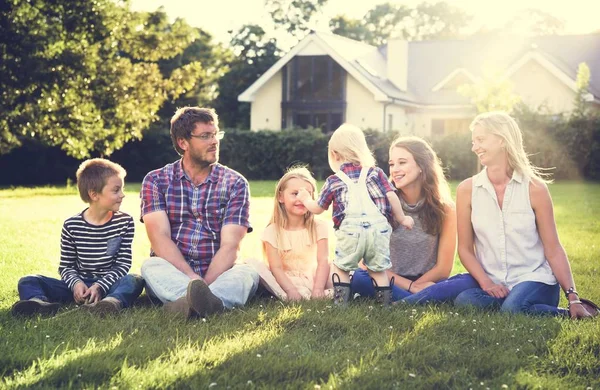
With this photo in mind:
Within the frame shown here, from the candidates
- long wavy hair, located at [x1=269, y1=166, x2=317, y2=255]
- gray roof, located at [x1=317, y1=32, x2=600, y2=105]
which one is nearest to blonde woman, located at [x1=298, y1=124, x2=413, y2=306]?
long wavy hair, located at [x1=269, y1=166, x2=317, y2=255]

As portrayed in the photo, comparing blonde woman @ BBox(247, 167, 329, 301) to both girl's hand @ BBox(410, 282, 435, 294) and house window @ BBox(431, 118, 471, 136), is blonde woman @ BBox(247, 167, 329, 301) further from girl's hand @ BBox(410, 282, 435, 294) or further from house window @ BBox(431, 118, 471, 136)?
house window @ BBox(431, 118, 471, 136)

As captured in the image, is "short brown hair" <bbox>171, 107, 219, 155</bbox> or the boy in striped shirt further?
"short brown hair" <bbox>171, 107, 219, 155</bbox>

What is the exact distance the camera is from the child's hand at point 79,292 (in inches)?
220

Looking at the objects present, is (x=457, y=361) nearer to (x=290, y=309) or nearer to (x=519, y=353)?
(x=519, y=353)

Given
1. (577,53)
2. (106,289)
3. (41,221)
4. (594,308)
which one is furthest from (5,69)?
(577,53)

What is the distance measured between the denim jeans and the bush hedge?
64.2 ft

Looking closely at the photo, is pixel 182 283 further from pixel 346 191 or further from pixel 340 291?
pixel 346 191

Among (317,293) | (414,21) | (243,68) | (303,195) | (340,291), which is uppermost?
(414,21)

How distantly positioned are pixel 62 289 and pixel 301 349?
93.2 inches

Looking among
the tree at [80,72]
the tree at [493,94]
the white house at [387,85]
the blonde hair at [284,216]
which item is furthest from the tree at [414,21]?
the blonde hair at [284,216]

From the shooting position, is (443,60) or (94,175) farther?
(443,60)

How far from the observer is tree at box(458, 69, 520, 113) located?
88.2 feet

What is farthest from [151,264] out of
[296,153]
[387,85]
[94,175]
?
[387,85]

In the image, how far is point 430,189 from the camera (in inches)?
243
